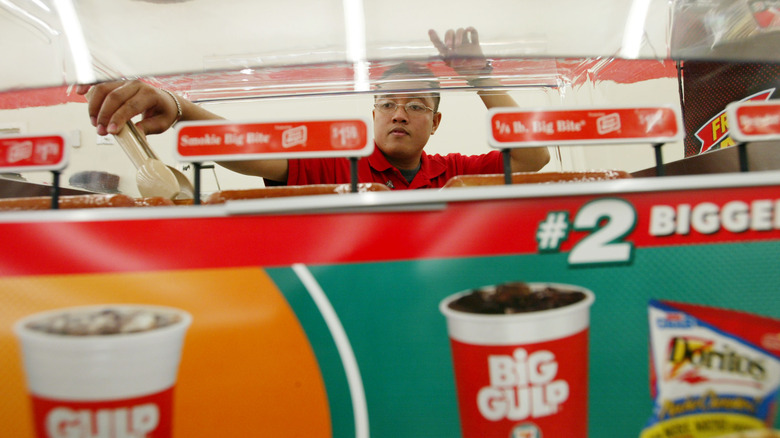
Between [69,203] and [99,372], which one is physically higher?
[69,203]

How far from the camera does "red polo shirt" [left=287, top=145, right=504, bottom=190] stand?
197 cm

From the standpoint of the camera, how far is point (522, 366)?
776mm

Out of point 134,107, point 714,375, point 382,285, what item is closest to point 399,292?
point 382,285

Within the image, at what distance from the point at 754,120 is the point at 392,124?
1.46m

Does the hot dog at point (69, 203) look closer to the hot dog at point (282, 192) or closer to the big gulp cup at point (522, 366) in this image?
the hot dog at point (282, 192)

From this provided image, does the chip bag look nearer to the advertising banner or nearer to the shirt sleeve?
the advertising banner

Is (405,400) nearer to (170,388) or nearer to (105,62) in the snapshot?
(170,388)

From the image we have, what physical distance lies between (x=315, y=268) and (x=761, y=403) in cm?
89

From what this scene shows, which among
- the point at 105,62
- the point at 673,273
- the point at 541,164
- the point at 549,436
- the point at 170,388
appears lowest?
the point at 549,436

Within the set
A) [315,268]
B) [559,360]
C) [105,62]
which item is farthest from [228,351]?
[105,62]

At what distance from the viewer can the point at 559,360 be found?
2.58 ft

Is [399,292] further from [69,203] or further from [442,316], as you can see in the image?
[69,203]

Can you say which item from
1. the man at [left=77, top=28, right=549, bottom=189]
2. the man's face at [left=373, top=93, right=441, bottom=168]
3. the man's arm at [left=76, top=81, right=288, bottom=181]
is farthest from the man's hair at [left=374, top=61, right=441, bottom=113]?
the man's arm at [left=76, top=81, right=288, bottom=181]

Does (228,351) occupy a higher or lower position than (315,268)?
lower
